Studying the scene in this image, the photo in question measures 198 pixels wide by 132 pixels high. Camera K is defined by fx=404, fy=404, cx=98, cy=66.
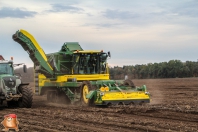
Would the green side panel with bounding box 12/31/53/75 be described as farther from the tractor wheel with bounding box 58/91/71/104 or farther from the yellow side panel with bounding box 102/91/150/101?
the yellow side panel with bounding box 102/91/150/101

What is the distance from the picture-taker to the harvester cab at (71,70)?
1947cm

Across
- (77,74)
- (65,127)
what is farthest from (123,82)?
(65,127)

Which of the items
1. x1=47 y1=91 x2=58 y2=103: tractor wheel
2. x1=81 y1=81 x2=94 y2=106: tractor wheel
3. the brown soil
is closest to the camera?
the brown soil

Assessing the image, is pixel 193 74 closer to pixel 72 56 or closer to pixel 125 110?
pixel 72 56

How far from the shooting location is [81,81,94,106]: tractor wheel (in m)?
18.5

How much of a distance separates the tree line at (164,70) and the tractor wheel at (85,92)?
34597 millimetres

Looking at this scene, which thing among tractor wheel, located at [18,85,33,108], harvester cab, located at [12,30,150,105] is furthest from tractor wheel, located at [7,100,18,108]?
harvester cab, located at [12,30,150,105]

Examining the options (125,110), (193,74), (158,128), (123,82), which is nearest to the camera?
(158,128)

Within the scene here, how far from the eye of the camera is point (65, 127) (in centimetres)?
1152

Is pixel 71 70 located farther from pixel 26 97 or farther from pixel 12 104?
pixel 26 97

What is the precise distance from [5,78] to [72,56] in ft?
14.4

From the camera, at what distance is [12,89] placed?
18562 mm

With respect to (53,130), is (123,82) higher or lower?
higher

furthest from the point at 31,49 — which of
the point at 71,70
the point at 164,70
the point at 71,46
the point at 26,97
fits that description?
the point at 164,70
